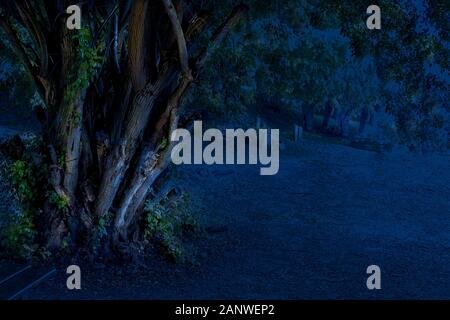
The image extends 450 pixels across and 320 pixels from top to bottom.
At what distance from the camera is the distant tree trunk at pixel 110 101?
371 inches

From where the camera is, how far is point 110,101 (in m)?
10.4

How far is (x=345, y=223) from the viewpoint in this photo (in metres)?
15.1

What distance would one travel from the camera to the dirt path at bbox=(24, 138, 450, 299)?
945 cm

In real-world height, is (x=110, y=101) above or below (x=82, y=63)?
below

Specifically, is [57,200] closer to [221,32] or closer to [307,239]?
[221,32]

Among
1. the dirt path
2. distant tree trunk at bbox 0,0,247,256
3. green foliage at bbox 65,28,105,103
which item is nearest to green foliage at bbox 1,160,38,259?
distant tree trunk at bbox 0,0,247,256

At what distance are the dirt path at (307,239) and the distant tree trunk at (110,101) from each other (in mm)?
1200

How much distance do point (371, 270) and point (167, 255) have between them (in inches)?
154

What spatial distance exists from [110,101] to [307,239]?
5.81 metres

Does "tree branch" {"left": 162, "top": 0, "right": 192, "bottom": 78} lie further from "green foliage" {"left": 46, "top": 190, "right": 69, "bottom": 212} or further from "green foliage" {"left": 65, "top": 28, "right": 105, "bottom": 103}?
"green foliage" {"left": 46, "top": 190, "right": 69, "bottom": 212}

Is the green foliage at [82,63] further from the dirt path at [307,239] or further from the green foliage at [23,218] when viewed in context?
the dirt path at [307,239]

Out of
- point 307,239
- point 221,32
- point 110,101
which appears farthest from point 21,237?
point 307,239

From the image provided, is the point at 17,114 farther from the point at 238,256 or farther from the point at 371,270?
the point at 371,270
